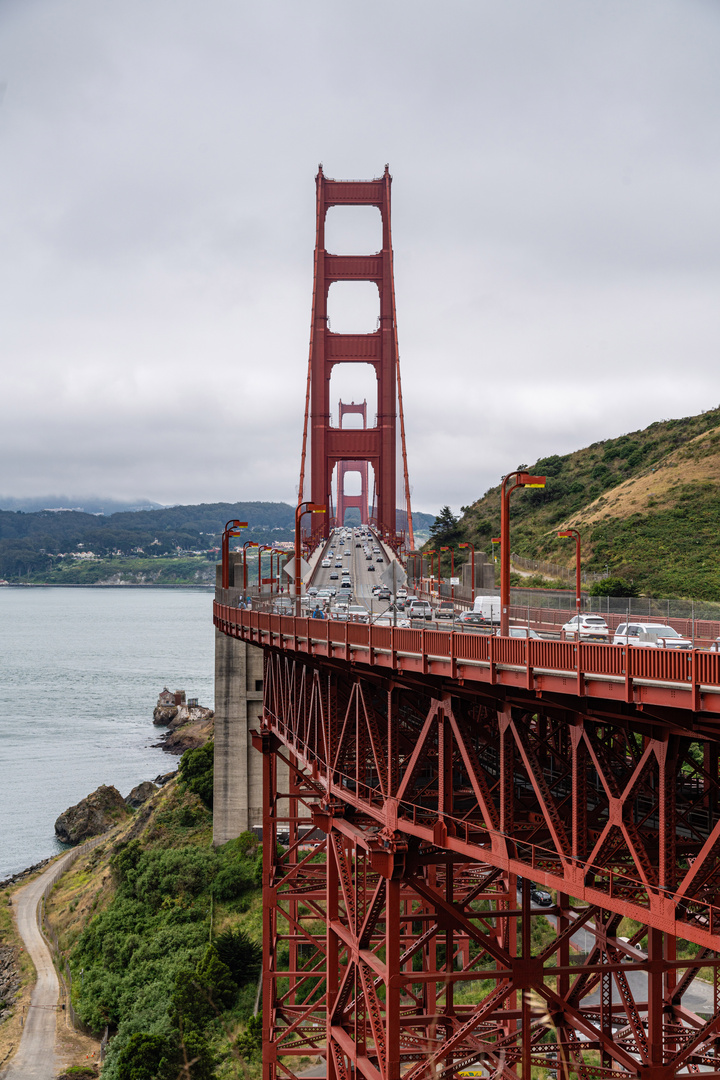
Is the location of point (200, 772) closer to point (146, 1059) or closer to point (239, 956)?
point (239, 956)

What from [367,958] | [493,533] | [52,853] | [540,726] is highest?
[493,533]

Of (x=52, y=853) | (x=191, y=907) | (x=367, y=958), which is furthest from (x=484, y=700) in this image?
(x=52, y=853)

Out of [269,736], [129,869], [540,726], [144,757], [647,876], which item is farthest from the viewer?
[144,757]

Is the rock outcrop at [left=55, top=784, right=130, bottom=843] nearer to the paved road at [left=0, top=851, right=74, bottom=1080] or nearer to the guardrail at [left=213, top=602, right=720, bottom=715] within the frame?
the paved road at [left=0, top=851, right=74, bottom=1080]

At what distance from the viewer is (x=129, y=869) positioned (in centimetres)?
4238

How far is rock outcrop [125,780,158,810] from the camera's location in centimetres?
5947

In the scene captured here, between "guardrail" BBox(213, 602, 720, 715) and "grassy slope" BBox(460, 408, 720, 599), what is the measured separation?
34660 millimetres

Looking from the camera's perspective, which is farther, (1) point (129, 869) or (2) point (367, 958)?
(1) point (129, 869)

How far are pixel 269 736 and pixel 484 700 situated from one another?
15083 millimetres

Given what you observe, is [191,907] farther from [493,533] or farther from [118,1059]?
[493,533]

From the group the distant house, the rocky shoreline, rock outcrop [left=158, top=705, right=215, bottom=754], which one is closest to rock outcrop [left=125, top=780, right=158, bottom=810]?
rock outcrop [left=158, top=705, right=215, bottom=754]

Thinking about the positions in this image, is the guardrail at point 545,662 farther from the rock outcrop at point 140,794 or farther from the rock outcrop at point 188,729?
the rock outcrop at point 188,729

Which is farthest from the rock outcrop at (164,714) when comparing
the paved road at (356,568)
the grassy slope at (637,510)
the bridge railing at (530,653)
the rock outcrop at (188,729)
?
the bridge railing at (530,653)

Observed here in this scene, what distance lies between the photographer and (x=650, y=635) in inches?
542
